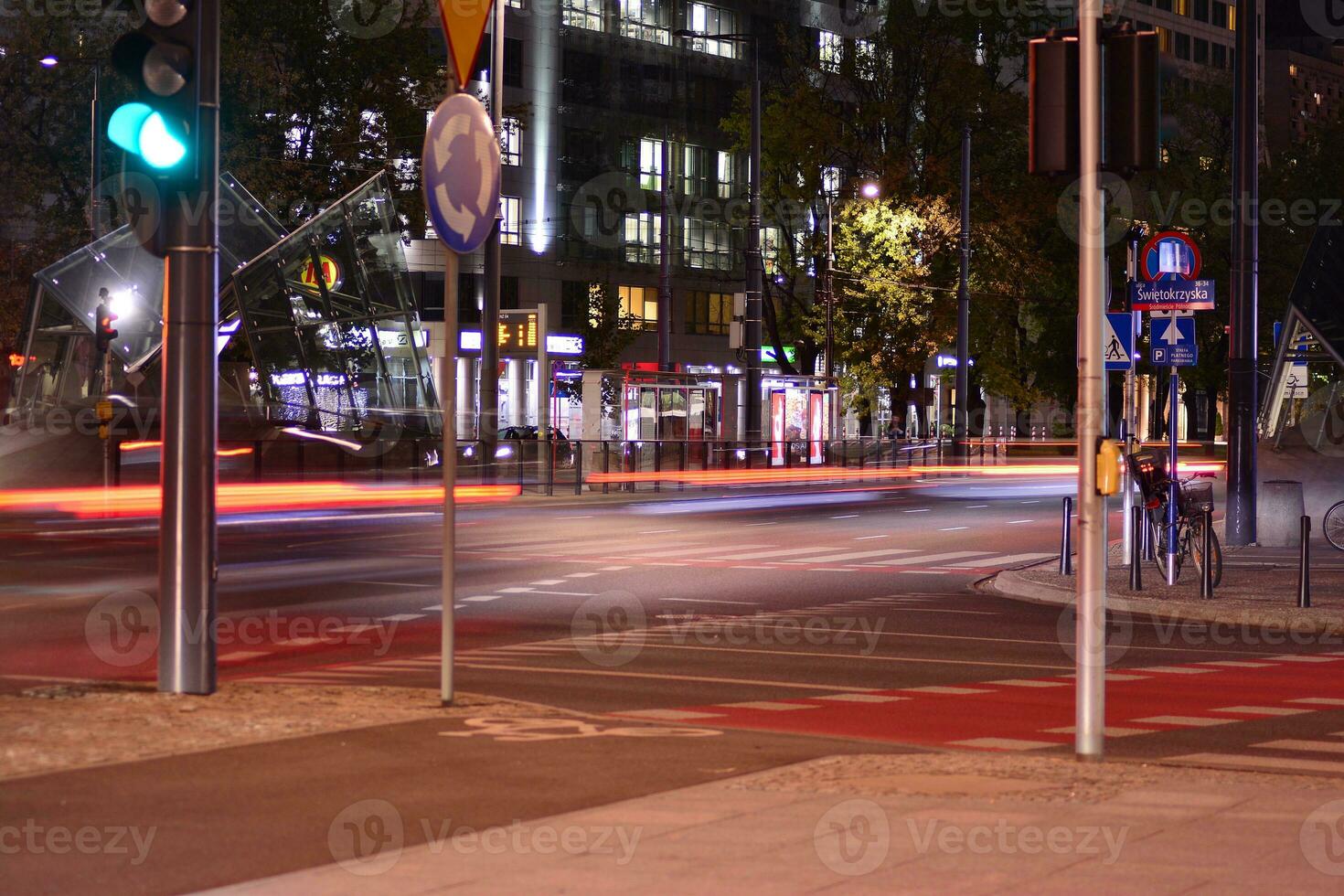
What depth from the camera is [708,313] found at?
84000mm

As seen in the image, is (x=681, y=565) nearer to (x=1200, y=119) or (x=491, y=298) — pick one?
(x=491, y=298)

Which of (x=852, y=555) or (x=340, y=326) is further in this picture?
(x=340, y=326)

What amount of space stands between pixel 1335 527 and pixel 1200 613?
9.20 m

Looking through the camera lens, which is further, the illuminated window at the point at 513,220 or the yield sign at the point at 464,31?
the illuminated window at the point at 513,220

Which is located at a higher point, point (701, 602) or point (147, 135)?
point (147, 135)

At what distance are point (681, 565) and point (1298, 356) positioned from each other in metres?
13.9

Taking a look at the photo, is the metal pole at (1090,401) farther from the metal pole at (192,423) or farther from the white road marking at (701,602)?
the white road marking at (701,602)

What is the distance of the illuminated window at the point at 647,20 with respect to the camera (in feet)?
261

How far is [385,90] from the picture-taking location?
5544cm

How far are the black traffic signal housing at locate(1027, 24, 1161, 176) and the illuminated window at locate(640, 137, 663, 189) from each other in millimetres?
71858

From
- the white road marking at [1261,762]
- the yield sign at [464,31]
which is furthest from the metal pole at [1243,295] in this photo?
the yield sign at [464,31]

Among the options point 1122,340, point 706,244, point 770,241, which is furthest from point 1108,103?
point 770,241

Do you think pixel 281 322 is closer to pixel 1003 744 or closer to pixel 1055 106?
pixel 1003 744

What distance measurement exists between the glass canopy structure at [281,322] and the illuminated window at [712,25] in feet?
124
